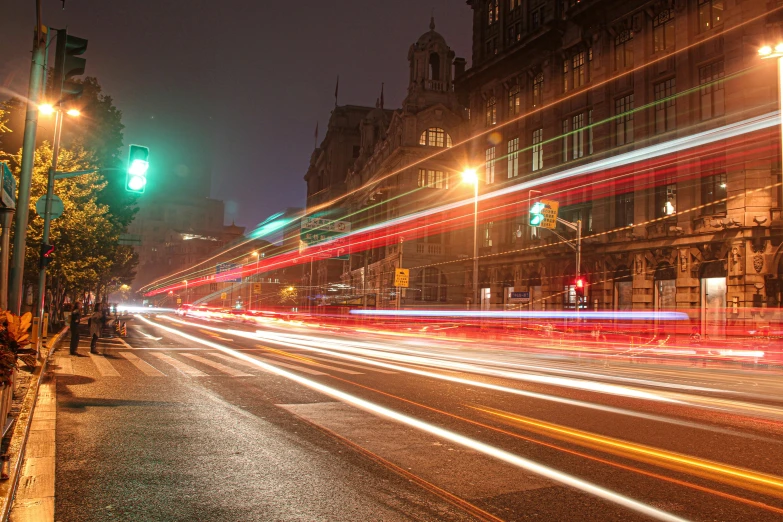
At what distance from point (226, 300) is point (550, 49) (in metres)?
92.1

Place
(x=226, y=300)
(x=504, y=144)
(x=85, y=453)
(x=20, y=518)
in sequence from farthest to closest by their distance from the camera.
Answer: (x=226, y=300), (x=504, y=144), (x=85, y=453), (x=20, y=518)

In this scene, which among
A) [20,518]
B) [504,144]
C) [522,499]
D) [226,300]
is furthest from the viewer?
[226,300]

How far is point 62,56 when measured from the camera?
11.6m

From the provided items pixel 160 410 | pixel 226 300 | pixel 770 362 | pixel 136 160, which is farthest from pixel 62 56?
pixel 226 300

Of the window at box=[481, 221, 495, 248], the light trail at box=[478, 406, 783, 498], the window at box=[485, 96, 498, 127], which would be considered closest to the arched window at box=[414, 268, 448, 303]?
the window at box=[481, 221, 495, 248]

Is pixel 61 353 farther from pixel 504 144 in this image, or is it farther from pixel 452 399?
pixel 504 144

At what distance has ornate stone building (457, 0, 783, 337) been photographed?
90.1ft

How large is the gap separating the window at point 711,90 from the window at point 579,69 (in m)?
9.09

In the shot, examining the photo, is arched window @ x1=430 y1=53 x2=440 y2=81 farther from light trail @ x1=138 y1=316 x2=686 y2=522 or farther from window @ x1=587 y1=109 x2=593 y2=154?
light trail @ x1=138 y1=316 x2=686 y2=522

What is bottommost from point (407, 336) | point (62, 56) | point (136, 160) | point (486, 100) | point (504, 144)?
point (407, 336)

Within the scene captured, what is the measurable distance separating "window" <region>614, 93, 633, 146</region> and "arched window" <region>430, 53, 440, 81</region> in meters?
25.7

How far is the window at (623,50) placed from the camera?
35.8 m

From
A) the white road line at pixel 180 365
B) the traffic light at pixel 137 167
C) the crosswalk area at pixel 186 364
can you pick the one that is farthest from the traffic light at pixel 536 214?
the traffic light at pixel 137 167

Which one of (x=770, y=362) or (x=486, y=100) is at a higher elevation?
(x=486, y=100)
